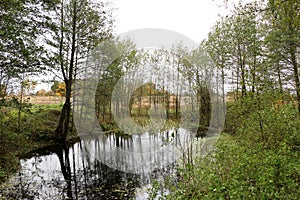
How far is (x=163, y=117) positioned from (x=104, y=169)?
7.62 feet

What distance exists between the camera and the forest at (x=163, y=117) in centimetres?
383

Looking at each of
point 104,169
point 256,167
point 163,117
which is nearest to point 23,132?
point 104,169

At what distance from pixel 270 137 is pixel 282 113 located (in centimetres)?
70

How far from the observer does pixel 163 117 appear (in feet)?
16.4

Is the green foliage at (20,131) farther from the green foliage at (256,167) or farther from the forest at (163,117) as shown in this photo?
the green foliage at (256,167)

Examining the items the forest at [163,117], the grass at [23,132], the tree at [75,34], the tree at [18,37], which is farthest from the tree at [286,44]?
the tree at [75,34]

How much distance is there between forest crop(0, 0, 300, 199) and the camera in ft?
12.6

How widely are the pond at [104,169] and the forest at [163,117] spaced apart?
3 centimetres

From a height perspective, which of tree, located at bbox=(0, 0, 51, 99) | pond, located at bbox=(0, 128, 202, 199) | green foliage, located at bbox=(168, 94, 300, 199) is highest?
tree, located at bbox=(0, 0, 51, 99)

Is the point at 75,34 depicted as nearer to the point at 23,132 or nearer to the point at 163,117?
the point at 23,132

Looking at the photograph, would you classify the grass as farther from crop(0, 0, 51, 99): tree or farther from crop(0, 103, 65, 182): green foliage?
crop(0, 0, 51, 99): tree

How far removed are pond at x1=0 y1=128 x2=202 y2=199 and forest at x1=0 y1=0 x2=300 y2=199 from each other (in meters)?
0.03

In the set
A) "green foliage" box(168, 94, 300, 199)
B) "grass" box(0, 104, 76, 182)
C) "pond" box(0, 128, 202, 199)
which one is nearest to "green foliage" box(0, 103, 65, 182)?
"grass" box(0, 104, 76, 182)

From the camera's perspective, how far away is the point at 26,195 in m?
4.36
